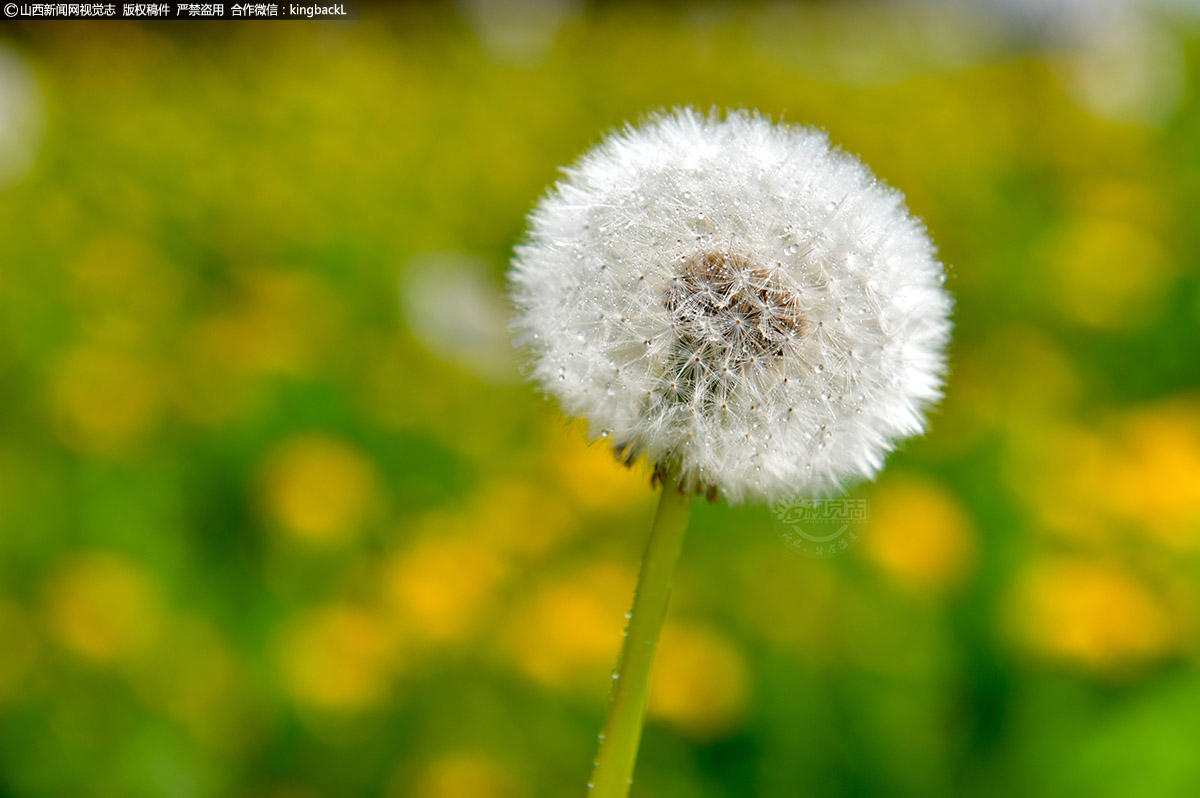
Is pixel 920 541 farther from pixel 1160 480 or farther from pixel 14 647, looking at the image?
pixel 14 647

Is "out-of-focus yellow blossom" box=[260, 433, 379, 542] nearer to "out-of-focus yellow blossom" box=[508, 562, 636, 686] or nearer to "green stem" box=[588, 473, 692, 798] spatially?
"out-of-focus yellow blossom" box=[508, 562, 636, 686]

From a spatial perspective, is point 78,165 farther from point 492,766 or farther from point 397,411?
point 492,766

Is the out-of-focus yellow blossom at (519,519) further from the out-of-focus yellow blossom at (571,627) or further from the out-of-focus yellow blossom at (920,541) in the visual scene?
the out-of-focus yellow blossom at (920,541)

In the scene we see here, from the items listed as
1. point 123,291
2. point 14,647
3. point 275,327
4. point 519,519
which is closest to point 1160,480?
point 519,519

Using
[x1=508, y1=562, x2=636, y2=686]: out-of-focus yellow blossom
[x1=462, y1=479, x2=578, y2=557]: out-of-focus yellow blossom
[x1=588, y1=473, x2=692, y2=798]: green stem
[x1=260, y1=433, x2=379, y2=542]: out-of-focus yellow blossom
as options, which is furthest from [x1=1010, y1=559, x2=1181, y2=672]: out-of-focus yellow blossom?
[x1=588, y1=473, x2=692, y2=798]: green stem

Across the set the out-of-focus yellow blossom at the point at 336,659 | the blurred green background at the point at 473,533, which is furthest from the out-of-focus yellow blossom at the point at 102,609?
the out-of-focus yellow blossom at the point at 336,659

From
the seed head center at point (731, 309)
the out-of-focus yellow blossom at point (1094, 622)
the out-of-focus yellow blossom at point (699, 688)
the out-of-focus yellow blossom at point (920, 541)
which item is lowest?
the seed head center at point (731, 309)
